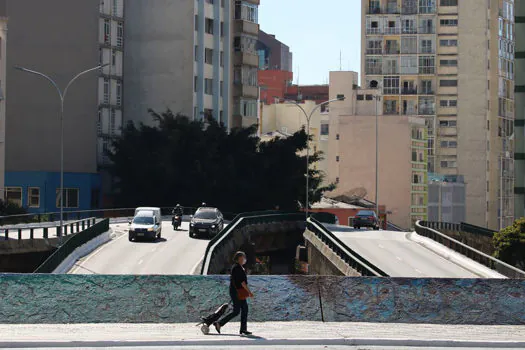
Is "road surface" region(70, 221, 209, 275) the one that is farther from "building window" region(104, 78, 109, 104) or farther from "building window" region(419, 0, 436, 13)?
"building window" region(419, 0, 436, 13)

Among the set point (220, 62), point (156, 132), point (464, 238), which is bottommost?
point (464, 238)

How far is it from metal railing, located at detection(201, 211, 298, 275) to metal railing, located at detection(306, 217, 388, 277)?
Result: 4.30 meters

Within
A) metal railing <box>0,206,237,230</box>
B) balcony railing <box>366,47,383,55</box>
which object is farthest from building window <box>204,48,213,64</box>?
balcony railing <box>366,47,383,55</box>

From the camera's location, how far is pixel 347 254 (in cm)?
5234

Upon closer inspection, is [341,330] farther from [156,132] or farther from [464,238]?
[156,132]

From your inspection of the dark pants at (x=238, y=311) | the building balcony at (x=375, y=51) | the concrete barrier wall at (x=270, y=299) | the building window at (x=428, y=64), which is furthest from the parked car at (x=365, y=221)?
the dark pants at (x=238, y=311)

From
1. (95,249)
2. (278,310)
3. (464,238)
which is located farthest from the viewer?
(464,238)

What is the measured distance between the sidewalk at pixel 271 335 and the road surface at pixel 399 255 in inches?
1094

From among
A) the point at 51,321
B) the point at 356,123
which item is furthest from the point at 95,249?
the point at 356,123

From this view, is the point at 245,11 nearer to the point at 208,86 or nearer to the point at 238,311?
the point at 208,86

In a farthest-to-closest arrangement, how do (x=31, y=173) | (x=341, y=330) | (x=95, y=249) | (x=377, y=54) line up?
(x=377, y=54)
(x=31, y=173)
(x=95, y=249)
(x=341, y=330)

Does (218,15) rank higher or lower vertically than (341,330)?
higher

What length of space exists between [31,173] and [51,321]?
7254cm

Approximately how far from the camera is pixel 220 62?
Answer: 116250 millimetres
